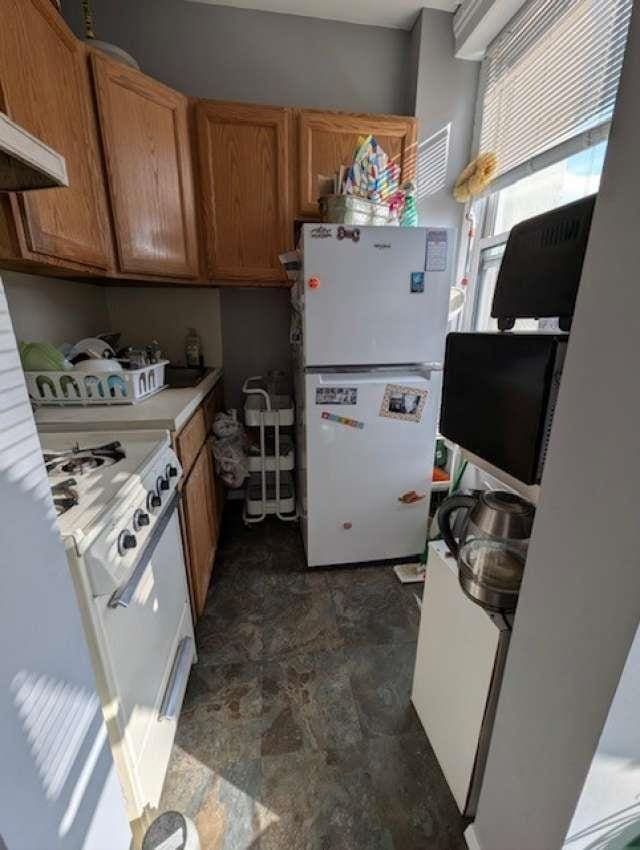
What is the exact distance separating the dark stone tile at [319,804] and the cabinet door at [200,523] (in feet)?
2.07

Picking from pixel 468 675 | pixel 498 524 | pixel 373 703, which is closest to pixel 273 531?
pixel 373 703

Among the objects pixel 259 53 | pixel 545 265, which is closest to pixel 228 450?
pixel 545 265

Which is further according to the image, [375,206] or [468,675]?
[375,206]

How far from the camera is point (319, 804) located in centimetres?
99

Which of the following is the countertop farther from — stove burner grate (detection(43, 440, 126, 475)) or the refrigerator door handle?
the refrigerator door handle

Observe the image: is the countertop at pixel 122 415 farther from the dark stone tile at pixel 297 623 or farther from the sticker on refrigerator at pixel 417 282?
the sticker on refrigerator at pixel 417 282

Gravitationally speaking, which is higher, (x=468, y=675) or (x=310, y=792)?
(x=468, y=675)

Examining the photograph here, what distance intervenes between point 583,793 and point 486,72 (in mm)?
2742

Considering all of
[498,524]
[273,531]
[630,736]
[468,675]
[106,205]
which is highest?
[106,205]

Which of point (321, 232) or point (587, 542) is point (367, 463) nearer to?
point (321, 232)

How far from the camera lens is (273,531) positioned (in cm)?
222

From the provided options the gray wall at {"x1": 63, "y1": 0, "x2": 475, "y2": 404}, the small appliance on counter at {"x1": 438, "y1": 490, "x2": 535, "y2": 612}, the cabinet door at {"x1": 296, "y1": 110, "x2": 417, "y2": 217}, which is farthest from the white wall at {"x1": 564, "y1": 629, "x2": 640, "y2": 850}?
the gray wall at {"x1": 63, "y1": 0, "x2": 475, "y2": 404}

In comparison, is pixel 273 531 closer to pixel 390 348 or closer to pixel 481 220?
pixel 390 348

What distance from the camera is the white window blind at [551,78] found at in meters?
1.30
